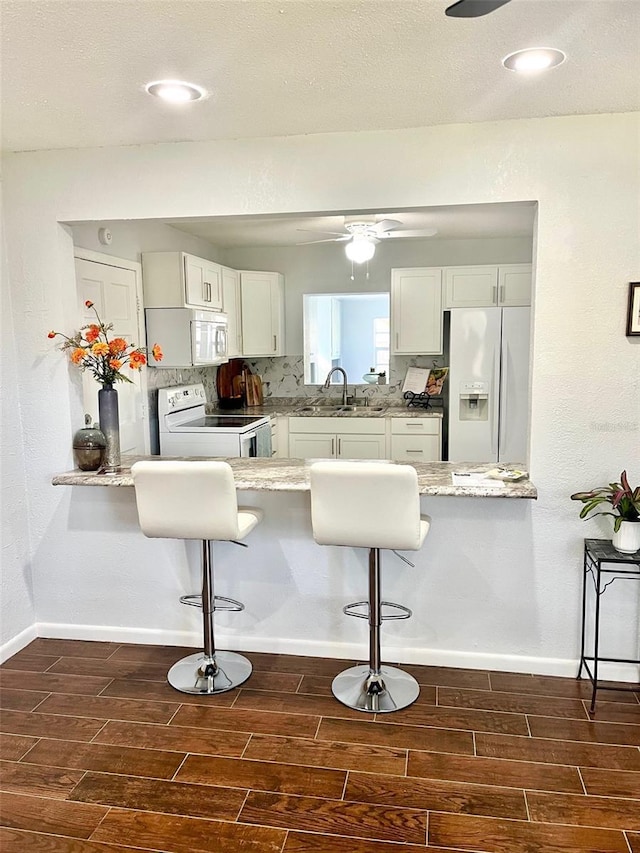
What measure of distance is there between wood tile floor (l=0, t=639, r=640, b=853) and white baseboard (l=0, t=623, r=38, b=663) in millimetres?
111

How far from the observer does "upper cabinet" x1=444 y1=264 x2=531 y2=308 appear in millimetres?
5316

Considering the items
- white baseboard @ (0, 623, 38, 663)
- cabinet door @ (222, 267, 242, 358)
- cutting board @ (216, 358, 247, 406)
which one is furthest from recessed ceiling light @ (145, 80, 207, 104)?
cutting board @ (216, 358, 247, 406)

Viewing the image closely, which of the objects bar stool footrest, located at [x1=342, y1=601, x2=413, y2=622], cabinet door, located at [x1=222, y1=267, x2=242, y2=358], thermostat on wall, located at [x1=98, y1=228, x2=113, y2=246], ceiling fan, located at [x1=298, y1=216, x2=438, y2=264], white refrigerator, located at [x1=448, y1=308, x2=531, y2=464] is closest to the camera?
bar stool footrest, located at [x1=342, y1=601, x2=413, y2=622]

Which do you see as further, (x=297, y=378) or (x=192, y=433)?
(x=297, y=378)

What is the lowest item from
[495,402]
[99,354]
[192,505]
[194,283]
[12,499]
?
[12,499]

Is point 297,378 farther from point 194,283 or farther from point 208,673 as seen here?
point 208,673

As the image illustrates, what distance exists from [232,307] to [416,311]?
1.56m

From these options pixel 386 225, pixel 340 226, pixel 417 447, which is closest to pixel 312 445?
pixel 417 447

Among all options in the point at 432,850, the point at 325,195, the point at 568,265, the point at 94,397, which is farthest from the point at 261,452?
the point at 432,850

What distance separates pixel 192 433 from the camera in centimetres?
445

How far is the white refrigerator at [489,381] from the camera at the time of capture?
16.3 ft

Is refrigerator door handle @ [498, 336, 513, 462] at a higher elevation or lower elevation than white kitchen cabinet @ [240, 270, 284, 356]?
lower

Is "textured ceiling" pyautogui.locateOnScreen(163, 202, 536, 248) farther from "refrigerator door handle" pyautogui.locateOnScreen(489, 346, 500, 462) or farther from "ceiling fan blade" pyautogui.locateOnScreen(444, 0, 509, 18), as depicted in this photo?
"ceiling fan blade" pyautogui.locateOnScreen(444, 0, 509, 18)

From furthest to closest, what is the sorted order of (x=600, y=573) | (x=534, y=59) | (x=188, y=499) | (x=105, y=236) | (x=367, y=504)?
(x=105, y=236) < (x=600, y=573) < (x=188, y=499) < (x=367, y=504) < (x=534, y=59)
